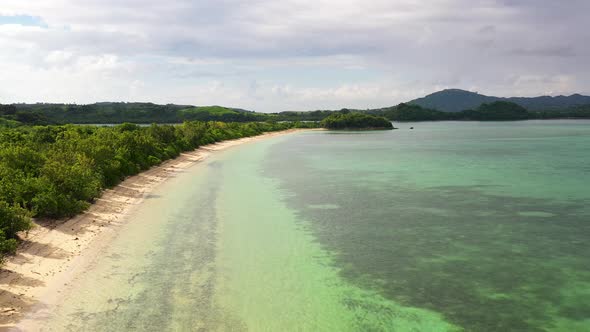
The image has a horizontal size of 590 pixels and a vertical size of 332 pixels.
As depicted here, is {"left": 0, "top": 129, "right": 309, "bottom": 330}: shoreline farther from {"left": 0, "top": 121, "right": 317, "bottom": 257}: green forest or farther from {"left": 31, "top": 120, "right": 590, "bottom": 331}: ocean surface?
{"left": 31, "top": 120, "right": 590, "bottom": 331}: ocean surface

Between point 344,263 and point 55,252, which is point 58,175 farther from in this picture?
point 344,263

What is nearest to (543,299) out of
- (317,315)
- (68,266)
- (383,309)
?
(383,309)

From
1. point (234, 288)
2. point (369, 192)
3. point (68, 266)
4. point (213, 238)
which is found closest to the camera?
point (234, 288)

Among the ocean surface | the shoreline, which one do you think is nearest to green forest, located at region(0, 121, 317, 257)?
the shoreline

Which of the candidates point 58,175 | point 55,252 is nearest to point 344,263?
point 55,252

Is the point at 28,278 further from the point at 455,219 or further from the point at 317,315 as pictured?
the point at 455,219

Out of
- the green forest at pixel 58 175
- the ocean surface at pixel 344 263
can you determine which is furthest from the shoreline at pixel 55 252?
the ocean surface at pixel 344 263
